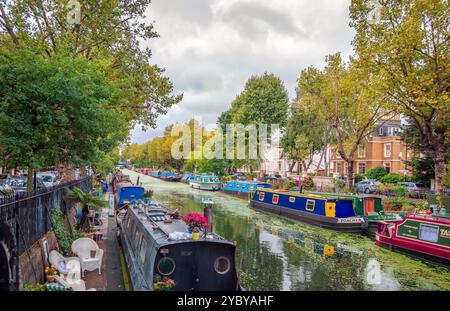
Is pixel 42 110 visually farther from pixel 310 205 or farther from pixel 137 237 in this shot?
pixel 310 205

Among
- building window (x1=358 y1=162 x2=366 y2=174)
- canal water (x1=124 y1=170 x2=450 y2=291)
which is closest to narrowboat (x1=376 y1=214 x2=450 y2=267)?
canal water (x1=124 y1=170 x2=450 y2=291)

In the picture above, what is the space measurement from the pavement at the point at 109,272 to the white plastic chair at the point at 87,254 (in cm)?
25

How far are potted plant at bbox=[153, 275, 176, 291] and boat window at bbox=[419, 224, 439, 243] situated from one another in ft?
39.0

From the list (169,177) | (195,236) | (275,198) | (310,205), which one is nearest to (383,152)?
(275,198)

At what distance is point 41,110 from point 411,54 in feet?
67.3

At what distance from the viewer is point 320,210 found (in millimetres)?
22750

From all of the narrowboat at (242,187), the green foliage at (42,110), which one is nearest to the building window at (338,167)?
the narrowboat at (242,187)

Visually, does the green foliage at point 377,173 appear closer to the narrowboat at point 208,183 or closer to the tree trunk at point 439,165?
the narrowboat at point 208,183

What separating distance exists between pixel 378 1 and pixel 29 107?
21.4 meters

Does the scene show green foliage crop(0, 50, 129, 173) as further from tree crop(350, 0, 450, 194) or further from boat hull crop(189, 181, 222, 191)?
boat hull crop(189, 181, 222, 191)

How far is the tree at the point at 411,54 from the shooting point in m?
21.2

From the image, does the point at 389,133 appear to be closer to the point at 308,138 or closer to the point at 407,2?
the point at 308,138
